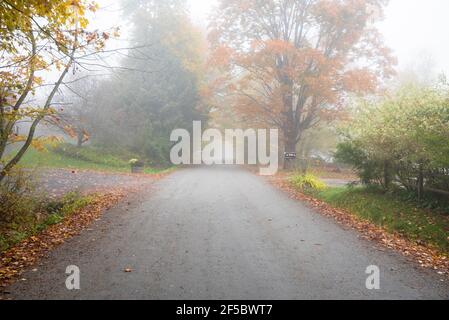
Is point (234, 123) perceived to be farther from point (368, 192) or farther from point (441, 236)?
point (441, 236)

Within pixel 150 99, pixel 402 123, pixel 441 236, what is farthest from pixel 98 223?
pixel 150 99

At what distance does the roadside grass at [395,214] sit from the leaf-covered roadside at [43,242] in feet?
24.1

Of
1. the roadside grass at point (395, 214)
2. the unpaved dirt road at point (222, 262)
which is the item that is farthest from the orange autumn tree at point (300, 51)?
the unpaved dirt road at point (222, 262)

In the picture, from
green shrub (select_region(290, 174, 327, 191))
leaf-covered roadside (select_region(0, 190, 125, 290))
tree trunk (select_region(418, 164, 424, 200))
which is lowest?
leaf-covered roadside (select_region(0, 190, 125, 290))

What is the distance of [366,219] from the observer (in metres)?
8.74

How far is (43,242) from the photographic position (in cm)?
639

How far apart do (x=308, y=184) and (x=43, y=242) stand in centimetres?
1026

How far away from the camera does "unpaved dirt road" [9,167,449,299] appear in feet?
14.1

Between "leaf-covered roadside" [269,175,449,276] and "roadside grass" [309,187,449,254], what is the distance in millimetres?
Result: 242

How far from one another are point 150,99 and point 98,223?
20339 mm
